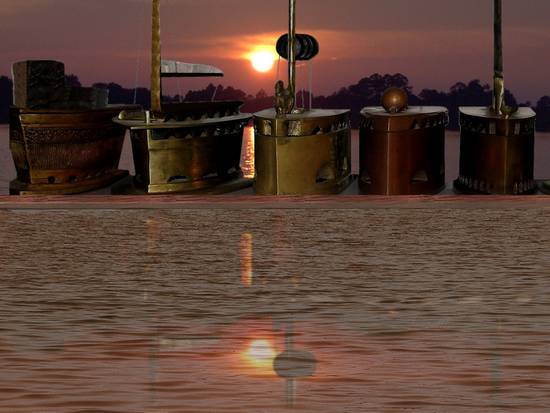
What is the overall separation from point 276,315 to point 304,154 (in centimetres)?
486

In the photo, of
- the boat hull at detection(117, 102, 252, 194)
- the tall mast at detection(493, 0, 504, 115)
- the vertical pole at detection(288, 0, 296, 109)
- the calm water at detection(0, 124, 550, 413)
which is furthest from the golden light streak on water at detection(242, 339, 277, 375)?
the boat hull at detection(117, 102, 252, 194)

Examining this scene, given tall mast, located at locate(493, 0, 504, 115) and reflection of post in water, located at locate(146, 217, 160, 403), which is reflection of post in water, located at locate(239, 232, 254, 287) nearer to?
reflection of post in water, located at locate(146, 217, 160, 403)

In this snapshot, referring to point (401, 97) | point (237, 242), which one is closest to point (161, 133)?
point (401, 97)

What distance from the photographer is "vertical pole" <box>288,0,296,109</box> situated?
541 cm

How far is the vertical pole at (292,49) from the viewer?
213 inches

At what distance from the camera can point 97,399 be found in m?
0.77

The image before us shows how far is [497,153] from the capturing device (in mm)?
5801

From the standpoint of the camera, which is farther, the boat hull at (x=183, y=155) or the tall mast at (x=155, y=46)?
the boat hull at (x=183, y=155)

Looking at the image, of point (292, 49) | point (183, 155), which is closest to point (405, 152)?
point (292, 49)

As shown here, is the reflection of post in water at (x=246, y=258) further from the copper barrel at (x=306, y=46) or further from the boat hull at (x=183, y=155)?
the boat hull at (x=183, y=155)

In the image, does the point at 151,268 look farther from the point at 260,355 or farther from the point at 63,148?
the point at 63,148

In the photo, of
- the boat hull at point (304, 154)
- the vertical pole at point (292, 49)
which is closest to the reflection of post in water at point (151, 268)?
the vertical pole at point (292, 49)

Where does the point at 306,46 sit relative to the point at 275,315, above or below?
above

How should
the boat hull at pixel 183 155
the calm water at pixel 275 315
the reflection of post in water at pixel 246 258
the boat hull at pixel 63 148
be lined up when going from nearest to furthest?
the calm water at pixel 275 315
the reflection of post in water at pixel 246 258
the boat hull at pixel 183 155
the boat hull at pixel 63 148
